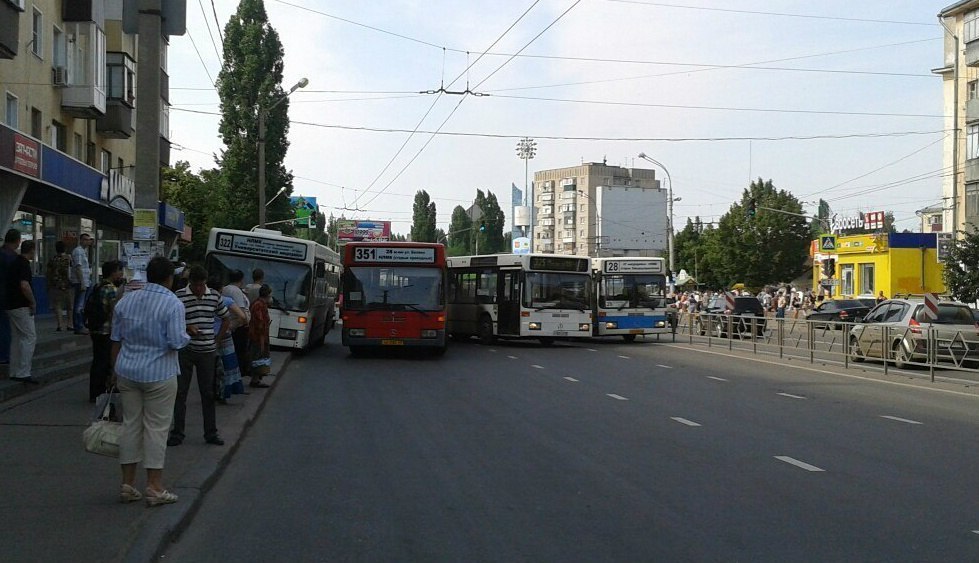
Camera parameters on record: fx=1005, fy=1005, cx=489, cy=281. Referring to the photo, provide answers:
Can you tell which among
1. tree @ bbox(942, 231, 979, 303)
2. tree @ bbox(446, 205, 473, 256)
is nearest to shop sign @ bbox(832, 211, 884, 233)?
tree @ bbox(942, 231, 979, 303)

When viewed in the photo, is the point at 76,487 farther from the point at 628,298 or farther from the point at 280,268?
the point at 628,298

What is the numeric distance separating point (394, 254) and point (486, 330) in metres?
7.05

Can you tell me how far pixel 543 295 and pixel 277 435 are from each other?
1759cm

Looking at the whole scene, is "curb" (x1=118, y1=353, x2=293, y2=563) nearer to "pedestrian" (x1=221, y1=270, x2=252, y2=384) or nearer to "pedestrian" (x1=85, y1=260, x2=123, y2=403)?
"pedestrian" (x1=85, y1=260, x2=123, y2=403)

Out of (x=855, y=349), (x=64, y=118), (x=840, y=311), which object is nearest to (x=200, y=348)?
(x=855, y=349)

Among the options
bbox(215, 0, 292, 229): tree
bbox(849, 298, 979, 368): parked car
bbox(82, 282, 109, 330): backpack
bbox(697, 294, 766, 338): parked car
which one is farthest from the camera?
bbox(215, 0, 292, 229): tree

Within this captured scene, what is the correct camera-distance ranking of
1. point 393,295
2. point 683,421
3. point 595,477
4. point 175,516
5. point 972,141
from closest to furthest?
point 175,516 < point 595,477 < point 683,421 < point 393,295 < point 972,141

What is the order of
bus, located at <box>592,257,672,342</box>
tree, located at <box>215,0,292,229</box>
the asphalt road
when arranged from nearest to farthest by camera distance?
the asphalt road → bus, located at <box>592,257,672,342</box> → tree, located at <box>215,0,292,229</box>

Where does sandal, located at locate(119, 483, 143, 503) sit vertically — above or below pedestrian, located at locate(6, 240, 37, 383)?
below

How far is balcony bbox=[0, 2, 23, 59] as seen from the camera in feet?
69.5

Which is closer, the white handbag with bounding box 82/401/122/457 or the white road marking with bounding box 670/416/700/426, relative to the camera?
the white handbag with bounding box 82/401/122/457

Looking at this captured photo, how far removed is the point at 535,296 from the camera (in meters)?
28.0

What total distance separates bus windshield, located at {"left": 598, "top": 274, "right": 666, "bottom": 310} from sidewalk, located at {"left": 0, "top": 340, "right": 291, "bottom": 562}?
20283 millimetres

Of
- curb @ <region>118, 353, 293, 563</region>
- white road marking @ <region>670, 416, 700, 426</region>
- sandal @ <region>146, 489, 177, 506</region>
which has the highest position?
sandal @ <region>146, 489, 177, 506</region>
